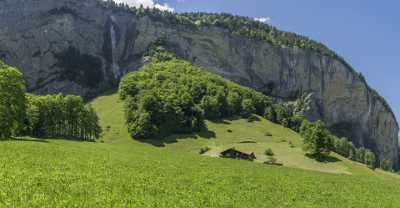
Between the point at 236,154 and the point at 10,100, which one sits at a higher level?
the point at 10,100

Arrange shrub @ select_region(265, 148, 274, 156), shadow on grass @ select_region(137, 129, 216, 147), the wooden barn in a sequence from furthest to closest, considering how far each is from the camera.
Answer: shadow on grass @ select_region(137, 129, 216, 147), shrub @ select_region(265, 148, 274, 156), the wooden barn

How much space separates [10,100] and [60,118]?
4567 cm

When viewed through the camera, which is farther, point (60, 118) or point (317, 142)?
point (317, 142)

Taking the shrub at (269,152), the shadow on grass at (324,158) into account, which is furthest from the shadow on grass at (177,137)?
the shadow on grass at (324,158)

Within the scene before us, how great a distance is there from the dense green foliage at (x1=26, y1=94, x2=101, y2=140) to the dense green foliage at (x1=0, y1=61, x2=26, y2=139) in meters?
29.8

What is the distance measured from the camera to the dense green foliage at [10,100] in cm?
7803

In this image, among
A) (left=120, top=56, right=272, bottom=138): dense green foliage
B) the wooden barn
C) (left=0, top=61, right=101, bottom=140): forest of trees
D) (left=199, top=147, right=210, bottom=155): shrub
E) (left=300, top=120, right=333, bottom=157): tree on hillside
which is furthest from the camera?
(left=120, top=56, right=272, bottom=138): dense green foliage

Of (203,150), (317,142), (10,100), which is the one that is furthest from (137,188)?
(317,142)

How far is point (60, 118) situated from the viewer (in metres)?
126

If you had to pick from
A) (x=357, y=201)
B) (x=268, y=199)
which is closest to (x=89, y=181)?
(x=268, y=199)

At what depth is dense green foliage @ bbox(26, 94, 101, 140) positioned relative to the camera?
11900cm

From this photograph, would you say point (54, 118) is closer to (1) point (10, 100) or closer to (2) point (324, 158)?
(1) point (10, 100)

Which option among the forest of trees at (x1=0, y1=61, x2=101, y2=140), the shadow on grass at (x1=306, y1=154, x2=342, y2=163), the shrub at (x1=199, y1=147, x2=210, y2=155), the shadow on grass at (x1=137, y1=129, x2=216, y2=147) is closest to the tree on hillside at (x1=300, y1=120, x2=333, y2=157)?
the shadow on grass at (x1=306, y1=154, x2=342, y2=163)

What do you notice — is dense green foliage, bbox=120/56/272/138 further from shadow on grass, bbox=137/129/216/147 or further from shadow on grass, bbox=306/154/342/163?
shadow on grass, bbox=306/154/342/163
